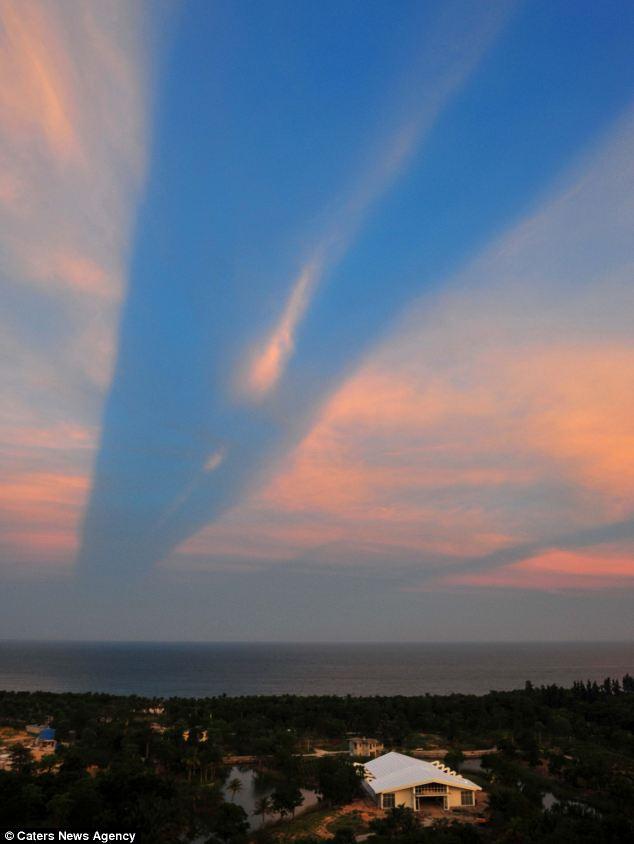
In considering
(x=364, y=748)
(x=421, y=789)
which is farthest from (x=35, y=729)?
(x=421, y=789)

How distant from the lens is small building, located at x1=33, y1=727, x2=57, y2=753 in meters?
54.3

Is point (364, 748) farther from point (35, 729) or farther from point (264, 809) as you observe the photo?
point (35, 729)

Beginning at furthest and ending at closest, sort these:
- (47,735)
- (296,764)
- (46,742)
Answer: (47,735) < (46,742) < (296,764)

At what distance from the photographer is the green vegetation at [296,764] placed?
29609 millimetres

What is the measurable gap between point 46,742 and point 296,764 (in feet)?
83.3

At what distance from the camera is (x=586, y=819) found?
99.1 ft

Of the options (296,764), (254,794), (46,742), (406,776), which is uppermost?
(406,776)

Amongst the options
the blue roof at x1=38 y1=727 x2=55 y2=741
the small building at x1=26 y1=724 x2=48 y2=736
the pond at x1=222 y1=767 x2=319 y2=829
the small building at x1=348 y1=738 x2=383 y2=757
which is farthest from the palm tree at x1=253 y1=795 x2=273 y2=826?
the small building at x1=26 y1=724 x2=48 y2=736

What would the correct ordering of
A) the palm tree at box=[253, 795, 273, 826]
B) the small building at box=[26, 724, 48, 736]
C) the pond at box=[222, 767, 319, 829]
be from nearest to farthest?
the palm tree at box=[253, 795, 273, 826]
the pond at box=[222, 767, 319, 829]
the small building at box=[26, 724, 48, 736]

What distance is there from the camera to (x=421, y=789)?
40375mm

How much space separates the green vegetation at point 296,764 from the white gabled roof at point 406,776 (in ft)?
6.37

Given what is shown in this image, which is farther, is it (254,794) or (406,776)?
(254,794)

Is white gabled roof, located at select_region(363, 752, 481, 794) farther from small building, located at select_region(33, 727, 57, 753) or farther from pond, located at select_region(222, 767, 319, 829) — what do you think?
small building, located at select_region(33, 727, 57, 753)

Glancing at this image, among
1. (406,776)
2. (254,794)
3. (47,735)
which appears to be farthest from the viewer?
(47,735)
